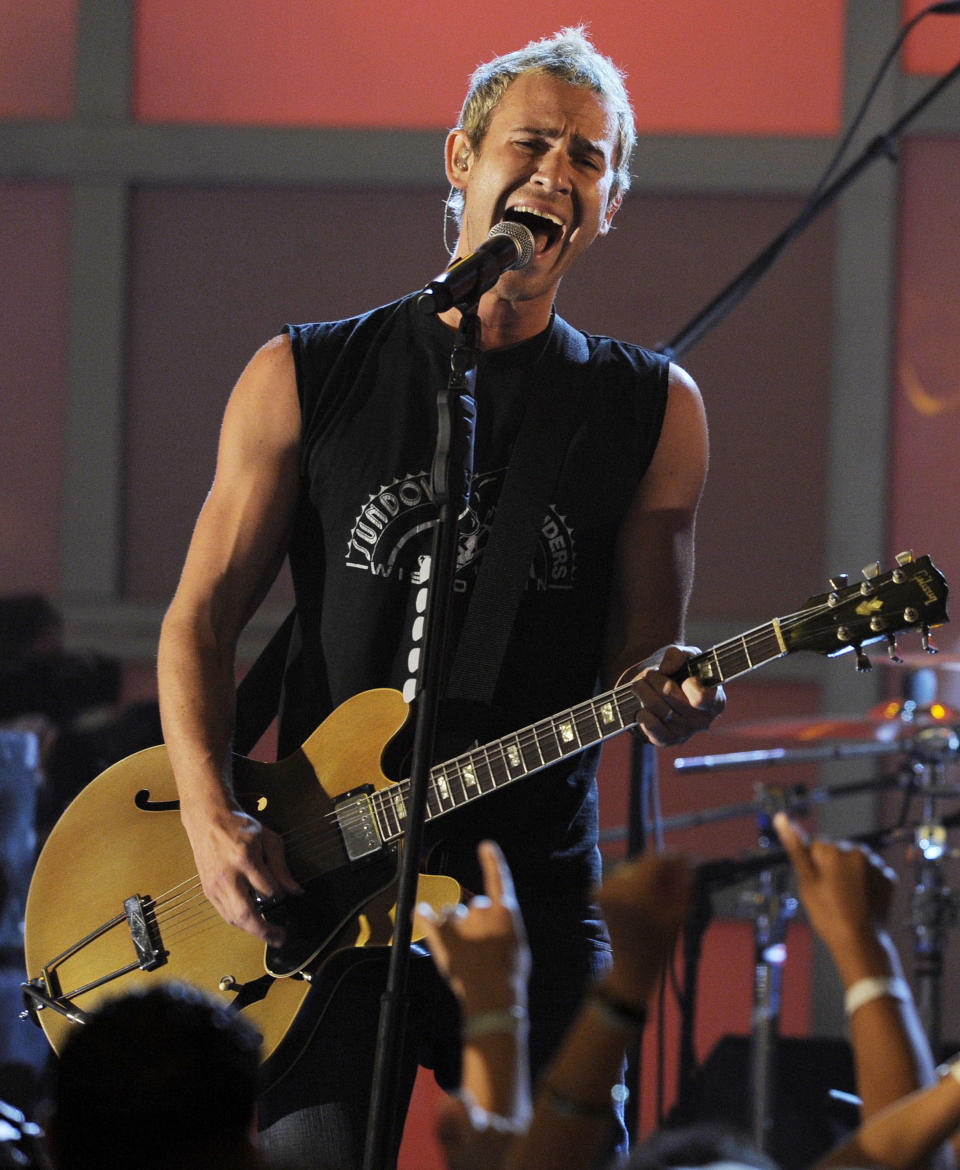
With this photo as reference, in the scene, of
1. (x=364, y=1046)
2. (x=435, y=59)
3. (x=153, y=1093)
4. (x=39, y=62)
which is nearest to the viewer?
(x=153, y=1093)

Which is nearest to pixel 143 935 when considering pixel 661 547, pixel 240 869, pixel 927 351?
pixel 240 869

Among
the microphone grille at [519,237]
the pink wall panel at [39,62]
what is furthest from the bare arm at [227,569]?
the pink wall panel at [39,62]

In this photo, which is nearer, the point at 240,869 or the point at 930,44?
the point at 240,869

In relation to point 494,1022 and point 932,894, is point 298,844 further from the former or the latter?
point 932,894

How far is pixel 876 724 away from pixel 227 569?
209cm

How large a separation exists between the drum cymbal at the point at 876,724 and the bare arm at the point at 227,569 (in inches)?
76.7

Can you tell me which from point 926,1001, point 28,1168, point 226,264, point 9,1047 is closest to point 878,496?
point 926,1001

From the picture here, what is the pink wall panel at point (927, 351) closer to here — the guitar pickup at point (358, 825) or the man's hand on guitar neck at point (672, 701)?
the man's hand on guitar neck at point (672, 701)

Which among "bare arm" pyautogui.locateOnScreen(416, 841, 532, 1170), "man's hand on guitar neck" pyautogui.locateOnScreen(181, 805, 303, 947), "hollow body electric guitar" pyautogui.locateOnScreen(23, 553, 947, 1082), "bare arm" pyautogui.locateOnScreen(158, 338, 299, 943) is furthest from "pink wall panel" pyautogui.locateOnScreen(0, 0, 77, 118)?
"bare arm" pyautogui.locateOnScreen(416, 841, 532, 1170)

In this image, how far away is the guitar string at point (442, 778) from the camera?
2320mm

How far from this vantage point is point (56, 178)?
524 centimetres

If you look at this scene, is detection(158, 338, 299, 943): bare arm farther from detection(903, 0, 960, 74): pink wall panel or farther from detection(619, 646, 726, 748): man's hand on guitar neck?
detection(903, 0, 960, 74): pink wall panel

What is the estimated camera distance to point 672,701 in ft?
7.59

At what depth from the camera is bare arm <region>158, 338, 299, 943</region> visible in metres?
2.47
